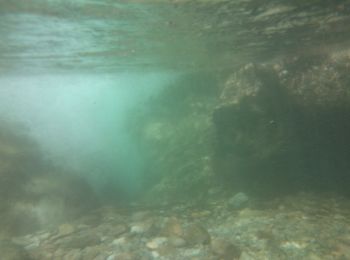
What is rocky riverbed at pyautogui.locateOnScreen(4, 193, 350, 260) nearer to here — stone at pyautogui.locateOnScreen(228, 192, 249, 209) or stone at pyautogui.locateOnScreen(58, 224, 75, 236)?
stone at pyautogui.locateOnScreen(58, 224, 75, 236)

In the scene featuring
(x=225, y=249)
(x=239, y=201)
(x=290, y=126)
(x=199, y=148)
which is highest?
(x=290, y=126)

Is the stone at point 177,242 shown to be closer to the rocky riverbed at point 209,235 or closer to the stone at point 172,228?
the rocky riverbed at point 209,235

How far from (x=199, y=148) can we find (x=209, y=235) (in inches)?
486

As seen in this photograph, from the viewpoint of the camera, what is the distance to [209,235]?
979cm

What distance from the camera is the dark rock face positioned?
51.3 ft

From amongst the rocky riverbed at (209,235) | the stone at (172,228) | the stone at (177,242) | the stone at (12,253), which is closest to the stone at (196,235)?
the rocky riverbed at (209,235)

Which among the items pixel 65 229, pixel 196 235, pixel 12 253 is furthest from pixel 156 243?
pixel 12 253

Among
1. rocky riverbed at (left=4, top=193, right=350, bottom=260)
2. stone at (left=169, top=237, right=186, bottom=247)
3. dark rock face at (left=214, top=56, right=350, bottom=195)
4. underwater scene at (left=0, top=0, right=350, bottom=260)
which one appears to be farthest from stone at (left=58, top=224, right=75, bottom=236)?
dark rock face at (left=214, top=56, right=350, bottom=195)

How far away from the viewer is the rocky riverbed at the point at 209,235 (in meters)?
8.70

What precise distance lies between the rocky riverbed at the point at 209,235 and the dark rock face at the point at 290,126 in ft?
10.2

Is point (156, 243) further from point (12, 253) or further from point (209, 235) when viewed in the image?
point (12, 253)

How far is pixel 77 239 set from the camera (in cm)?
1037

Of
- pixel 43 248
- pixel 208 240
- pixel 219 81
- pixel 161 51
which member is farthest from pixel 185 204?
pixel 219 81

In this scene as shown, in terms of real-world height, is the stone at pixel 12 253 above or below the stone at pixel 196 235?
above
